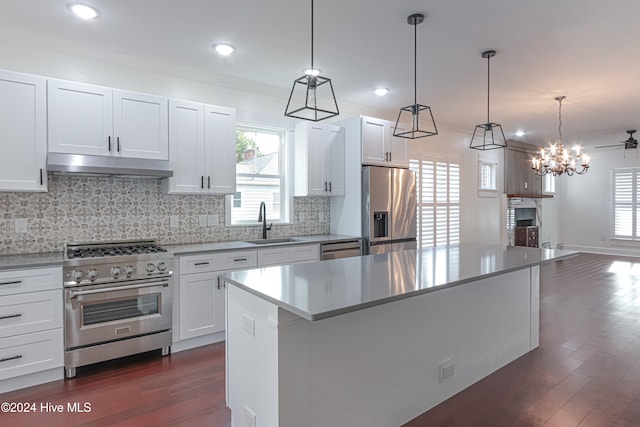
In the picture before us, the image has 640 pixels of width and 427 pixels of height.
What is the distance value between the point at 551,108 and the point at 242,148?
15.1 ft

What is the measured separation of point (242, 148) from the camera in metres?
4.40

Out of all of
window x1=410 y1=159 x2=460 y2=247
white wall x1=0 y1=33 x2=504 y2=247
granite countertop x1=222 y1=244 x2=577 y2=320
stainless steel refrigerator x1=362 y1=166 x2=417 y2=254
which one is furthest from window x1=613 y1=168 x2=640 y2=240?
granite countertop x1=222 y1=244 x2=577 y2=320

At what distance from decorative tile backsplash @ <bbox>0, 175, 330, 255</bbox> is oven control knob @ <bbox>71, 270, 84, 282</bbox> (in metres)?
0.63

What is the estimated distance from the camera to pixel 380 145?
4836 mm

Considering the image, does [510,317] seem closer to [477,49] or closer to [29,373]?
[477,49]

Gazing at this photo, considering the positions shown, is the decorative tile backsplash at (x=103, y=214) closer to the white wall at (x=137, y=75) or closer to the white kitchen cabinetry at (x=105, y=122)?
the white kitchen cabinetry at (x=105, y=122)

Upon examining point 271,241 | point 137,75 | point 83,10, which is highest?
point 83,10

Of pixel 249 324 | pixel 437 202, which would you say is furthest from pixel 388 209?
pixel 249 324

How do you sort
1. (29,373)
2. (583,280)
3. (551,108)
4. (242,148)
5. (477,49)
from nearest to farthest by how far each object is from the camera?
(29,373) < (477,49) < (242,148) < (551,108) < (583,280)

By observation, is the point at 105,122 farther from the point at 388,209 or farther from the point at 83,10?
the point at 388,209

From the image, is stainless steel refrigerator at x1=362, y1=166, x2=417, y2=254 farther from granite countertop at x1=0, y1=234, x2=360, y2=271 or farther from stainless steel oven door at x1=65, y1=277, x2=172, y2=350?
stainless steel oven door at x1=65, y1=277, x2=172, y2=350

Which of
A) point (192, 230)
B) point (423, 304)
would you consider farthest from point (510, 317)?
point (192, 230)

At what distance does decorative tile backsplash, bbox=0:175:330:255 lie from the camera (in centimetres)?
315

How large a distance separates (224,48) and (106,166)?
1473mm
